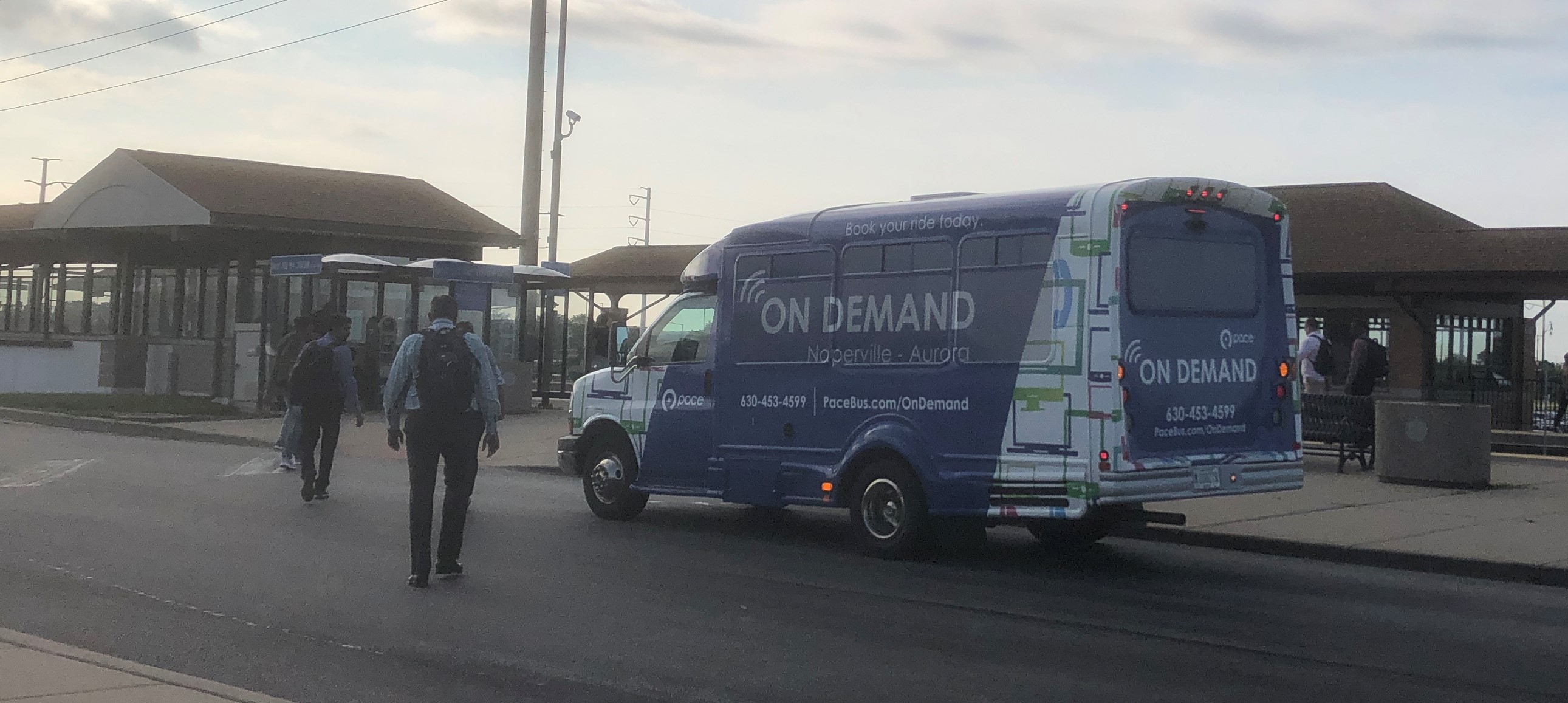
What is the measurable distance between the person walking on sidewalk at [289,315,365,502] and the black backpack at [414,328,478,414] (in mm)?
5271

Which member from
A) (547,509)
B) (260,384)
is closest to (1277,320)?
(547,509)

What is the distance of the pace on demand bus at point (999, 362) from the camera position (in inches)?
408

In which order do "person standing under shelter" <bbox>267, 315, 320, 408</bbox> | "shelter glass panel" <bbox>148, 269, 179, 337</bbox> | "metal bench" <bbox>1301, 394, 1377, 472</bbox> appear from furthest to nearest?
1. "shelter glass panel" <bbox>148, 269, 179, 337</bbox>
2. "metal bench" <bbox>1301, 394, 1377, 472</bbox>
3. "person standing under shelter" <bbox>267, 315, 320, 408</bbox>

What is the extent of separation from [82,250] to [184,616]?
29.4 m

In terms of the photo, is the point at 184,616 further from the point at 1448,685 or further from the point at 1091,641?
the point at 1448,685

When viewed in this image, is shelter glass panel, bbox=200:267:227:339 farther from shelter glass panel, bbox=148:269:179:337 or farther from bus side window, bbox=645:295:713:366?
bus side window, bbox=645:295:713:366

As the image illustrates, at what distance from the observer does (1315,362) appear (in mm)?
20516

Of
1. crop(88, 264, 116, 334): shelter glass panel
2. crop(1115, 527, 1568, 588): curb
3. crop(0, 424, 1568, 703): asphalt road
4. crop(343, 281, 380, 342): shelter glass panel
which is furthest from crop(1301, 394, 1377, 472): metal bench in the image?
crop(88, 264, 116, 334): shelter glass panel

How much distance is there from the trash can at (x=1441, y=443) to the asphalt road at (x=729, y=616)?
4869 millimetres

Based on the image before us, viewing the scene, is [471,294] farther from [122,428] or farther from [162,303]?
[162,303]

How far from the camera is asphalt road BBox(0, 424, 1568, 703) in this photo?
7125mm

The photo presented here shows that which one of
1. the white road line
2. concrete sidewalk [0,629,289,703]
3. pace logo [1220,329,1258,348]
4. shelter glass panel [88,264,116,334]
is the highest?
shelter glass panel [88,264,116,334]

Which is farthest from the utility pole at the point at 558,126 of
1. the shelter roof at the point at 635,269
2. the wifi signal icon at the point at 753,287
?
the wifi signal icon at the point at 753,287

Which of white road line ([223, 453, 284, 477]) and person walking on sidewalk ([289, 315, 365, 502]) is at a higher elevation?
person walking on sidewalk ([289, 315, 365, 502])
